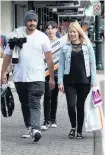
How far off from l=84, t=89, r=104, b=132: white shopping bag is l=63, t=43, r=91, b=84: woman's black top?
0.36 meters

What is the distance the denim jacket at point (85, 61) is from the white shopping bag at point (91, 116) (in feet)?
1.22

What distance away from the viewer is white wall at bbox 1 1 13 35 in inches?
837

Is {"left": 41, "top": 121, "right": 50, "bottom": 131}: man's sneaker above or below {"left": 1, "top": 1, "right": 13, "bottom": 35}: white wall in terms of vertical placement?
below

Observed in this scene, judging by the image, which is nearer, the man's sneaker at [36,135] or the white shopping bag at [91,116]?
the man's sneaker at [36,135]

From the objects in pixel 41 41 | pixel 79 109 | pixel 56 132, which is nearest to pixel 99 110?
pixel 79 109

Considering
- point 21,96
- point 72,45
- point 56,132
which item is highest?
point 72,45

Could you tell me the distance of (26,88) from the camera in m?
8.08

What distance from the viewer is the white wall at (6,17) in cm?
2127

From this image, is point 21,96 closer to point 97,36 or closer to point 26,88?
point 26,88

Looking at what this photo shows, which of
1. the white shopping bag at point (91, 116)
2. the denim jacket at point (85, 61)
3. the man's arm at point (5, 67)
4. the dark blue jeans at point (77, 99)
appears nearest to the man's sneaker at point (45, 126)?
the dark blue jeans at point (77, 99)

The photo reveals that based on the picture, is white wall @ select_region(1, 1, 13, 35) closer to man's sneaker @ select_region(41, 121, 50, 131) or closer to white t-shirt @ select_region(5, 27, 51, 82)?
man's sneaker @ select_region(41, 121, 50, 131)

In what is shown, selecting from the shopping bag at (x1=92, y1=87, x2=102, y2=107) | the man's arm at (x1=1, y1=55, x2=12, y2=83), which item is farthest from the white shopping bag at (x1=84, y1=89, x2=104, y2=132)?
the man's arm at (x1=1, y1=55, x2=12, y2=83)

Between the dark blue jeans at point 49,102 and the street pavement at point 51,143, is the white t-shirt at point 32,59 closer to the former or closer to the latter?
the street pavement at point 51,143

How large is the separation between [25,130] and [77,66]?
1.51m
